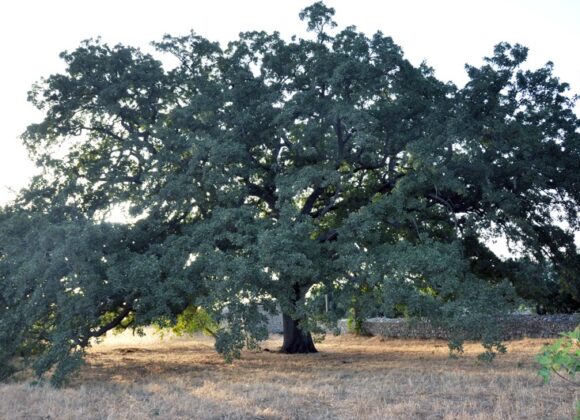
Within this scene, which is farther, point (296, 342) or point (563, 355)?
point (296, 342)

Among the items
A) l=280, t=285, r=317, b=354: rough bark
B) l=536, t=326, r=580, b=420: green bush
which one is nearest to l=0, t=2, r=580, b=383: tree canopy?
l=280, t=285, r=317, b=354: rough bark

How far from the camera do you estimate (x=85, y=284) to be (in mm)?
11953

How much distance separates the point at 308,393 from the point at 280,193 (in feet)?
16.3

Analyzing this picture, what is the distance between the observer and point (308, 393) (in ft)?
33.1

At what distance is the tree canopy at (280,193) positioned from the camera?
12195mm

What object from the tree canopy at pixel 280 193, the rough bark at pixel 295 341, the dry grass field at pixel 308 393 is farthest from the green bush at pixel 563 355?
the rough bark at pixel 295 341

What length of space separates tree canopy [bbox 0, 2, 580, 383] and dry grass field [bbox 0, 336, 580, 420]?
104 cm

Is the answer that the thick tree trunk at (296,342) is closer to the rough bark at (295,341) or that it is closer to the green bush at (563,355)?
the rough bark at (295,341)

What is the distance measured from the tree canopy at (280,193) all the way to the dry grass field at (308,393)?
3.41 ft

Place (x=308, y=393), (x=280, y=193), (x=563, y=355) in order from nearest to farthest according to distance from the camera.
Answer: (x=563, y=355)
(x=308, y=393)
(x=280, y=193)

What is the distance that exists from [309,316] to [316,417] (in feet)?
14.1

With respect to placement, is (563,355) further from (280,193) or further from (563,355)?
(280,193)

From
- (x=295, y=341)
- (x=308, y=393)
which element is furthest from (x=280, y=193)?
(x=295, y=341)

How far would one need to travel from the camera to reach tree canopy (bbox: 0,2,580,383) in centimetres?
1220
